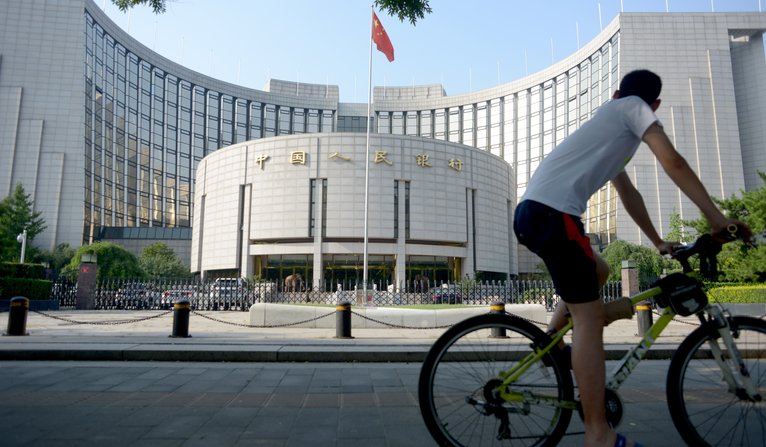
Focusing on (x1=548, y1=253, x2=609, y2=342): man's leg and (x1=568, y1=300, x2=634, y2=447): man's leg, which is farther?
(x1=548, y1=253, x2=609, y2=342): man's leg

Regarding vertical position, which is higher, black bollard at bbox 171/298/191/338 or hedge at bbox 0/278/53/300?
hedge at bbox 0/278/53/300

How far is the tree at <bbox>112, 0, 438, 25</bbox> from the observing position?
809cm

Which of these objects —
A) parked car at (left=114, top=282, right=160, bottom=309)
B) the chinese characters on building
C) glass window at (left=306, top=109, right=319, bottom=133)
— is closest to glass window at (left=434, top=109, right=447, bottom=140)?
glass window at (left=306, top=109, right=319, bottom=133)

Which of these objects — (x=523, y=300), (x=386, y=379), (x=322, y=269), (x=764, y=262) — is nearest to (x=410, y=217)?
(x=322, y=269)

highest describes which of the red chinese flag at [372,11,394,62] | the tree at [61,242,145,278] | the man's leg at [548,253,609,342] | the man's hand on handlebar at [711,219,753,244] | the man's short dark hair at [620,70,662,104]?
the red chinese flag at [372,11,394,62]

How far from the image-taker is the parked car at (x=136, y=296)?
1008 inches

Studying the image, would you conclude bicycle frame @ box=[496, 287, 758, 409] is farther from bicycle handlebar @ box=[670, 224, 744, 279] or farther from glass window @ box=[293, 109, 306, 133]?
glass window @ box=[293, 109, 306, 133]

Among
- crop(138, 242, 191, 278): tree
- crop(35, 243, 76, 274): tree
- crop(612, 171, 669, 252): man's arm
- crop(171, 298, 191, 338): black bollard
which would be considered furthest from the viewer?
crop(138, 242, 191, 278): tree

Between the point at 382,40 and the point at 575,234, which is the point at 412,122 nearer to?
the point at 382,40

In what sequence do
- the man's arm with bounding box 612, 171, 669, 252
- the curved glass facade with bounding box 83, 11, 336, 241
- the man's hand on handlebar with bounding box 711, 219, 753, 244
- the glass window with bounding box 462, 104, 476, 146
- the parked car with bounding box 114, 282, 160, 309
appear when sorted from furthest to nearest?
1. the glass window with bounding box 462, 104, 476, 146
2. the curved glass facade with bounding box 83, 11, 336, 241
3. the parked car with bounding box 114, 282, 160, 309
4. the man's arm with bounding box 612, 171, 669, 252
5. the man's hand on handlebar with bounding box 711, 219, 753, 244

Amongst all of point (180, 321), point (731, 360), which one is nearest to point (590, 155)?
point (731, 360)

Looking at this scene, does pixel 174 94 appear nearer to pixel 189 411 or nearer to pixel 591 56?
pixel 591 56

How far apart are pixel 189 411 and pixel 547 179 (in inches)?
134

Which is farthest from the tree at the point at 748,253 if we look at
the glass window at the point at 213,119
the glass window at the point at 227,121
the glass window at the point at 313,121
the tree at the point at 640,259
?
the glass window at the point at 213,119
